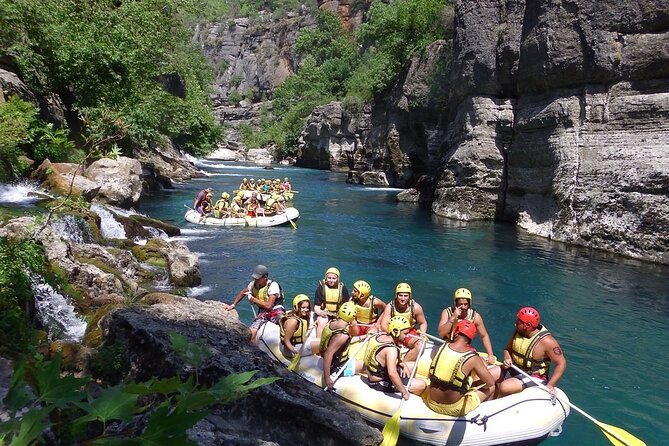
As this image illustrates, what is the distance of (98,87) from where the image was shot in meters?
19.0

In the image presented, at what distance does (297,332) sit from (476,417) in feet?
8.79

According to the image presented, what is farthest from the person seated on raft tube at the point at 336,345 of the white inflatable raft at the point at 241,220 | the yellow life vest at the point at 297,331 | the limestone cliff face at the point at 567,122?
the white inflatable raft at the point at 241,220

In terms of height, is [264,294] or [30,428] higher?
[30,428]

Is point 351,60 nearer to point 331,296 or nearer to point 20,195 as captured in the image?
point 20,195

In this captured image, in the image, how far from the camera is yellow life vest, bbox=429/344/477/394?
561 centimetres

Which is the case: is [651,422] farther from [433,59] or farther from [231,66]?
[231,66]

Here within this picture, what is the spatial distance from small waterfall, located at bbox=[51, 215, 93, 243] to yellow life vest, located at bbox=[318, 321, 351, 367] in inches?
276

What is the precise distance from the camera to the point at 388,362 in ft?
20.0

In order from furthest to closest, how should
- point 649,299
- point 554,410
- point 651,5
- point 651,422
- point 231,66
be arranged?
1. point 231,66
2. point 651,5
3. point 649,299
4. point 651,422
5. point 554,410

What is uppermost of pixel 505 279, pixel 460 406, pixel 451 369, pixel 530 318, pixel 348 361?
pixel 530 318

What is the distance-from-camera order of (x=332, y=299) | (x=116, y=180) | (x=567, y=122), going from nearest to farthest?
(x=332, y=299) → (x=567, y=122) → (x=116, y=180)

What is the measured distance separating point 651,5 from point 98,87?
18556 millimetres

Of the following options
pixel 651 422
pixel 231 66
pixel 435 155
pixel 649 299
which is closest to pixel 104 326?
pixel 651 422

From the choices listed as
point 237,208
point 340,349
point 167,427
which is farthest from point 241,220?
point 167,427
